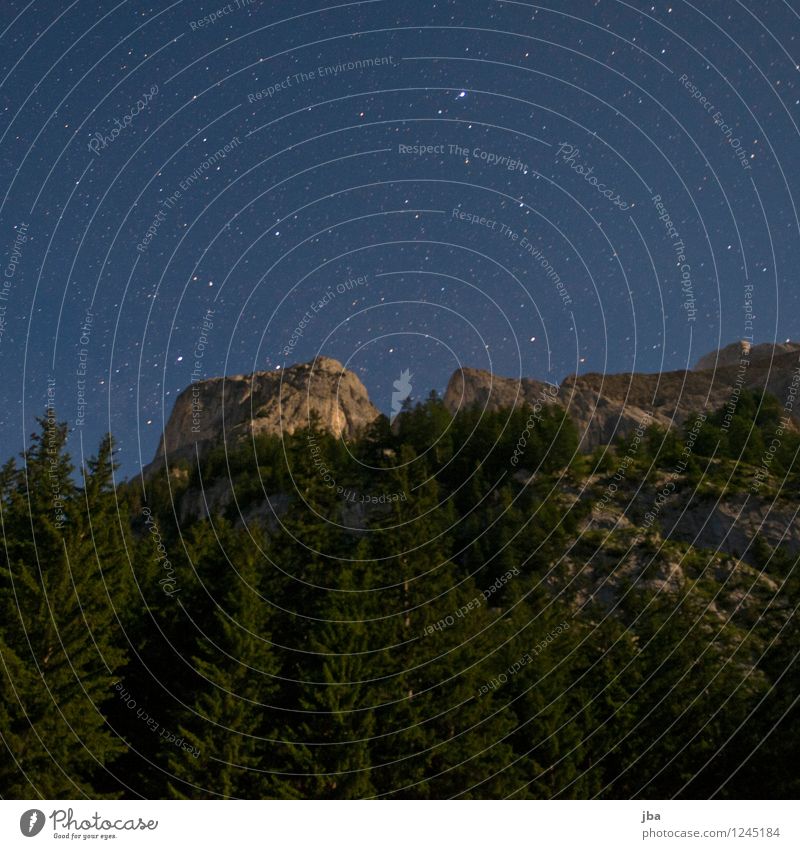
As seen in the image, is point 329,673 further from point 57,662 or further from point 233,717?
point 57,662

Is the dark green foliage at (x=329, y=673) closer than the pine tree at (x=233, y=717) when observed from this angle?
Yes

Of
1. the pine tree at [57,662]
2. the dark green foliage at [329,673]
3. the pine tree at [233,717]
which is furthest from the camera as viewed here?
the pine tree at [233,717]

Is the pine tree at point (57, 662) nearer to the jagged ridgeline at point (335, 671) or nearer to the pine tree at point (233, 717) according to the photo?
the jagged ridgeline at point (335, 671)

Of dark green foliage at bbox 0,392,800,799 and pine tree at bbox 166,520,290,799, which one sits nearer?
dark green foliage at bbox 0,392,800,799

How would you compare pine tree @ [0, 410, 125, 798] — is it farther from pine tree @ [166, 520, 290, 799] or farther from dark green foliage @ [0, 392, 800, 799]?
pine tree @ [166, 520, 290, 799]

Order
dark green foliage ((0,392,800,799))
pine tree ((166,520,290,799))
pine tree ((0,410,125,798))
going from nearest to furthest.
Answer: pine tree ((0,410,125,798)) < dark green foliage ((0,392,800,799)) < pine tree ((166,520,290,799))

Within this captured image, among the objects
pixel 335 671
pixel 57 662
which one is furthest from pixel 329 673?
pixel 57 662

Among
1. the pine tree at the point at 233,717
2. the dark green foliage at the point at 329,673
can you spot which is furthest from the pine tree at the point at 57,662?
the pine tree at the point at 233,717

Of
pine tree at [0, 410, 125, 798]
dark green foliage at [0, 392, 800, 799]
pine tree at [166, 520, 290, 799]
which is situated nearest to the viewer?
pine tree at [0, 410, 125, 798]

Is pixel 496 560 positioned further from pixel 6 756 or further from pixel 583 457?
pixel 6 756

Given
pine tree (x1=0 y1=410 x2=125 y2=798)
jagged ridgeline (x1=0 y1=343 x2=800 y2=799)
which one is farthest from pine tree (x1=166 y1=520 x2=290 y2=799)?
pine tree (x1=0 y1=410 x2=125 y2=798)
